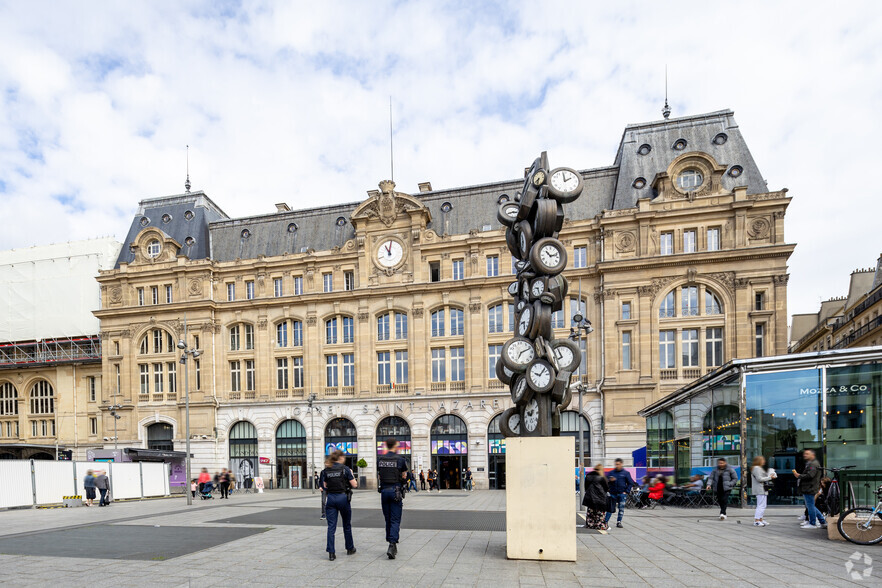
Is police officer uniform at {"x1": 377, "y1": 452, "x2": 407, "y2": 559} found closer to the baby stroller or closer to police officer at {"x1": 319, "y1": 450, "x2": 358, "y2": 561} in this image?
police officer at {"x1": 319, "y1": 450, "x2": 358, "y2": 561}

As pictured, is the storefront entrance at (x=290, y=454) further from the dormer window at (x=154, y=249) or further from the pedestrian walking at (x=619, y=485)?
the pedestrian walking at (x=619, y=485)

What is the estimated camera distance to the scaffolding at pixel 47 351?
52.5 m

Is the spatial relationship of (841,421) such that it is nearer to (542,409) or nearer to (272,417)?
(542,409)

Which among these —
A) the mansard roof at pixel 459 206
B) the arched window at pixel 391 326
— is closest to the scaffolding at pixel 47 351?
the mansard roof at pixel 459 206

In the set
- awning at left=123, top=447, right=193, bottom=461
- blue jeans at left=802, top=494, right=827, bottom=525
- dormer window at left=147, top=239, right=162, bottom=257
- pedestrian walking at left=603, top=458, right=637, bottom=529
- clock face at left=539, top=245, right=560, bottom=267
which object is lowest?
blue jeans at left=802, top=494, right=827, bottom=525

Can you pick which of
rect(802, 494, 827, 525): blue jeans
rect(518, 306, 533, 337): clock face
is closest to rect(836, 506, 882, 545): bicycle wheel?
rect(802, 494, 827, 525): blue jeans

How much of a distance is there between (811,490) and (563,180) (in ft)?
32.4

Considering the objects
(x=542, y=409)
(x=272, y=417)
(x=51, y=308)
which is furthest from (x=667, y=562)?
(x=51, y=308)

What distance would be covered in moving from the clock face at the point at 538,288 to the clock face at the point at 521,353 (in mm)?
979

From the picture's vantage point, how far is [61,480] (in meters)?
23.8

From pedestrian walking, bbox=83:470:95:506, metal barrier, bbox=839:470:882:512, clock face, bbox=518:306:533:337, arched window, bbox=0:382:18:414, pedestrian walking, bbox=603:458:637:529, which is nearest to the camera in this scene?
clock face, bbox=518:306:533:337

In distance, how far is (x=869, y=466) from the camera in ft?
52.3

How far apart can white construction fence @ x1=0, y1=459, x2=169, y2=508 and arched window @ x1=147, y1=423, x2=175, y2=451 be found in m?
15.4

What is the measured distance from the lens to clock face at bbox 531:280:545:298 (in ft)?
35.1
